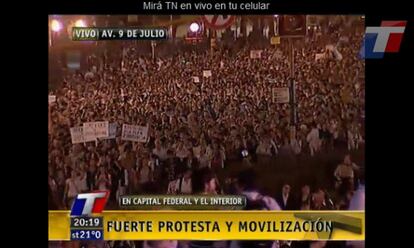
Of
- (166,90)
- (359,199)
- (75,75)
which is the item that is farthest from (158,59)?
(359,199)

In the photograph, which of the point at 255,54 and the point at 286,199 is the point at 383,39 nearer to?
the point at 255,54

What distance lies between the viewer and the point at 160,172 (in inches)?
113

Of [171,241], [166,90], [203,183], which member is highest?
[166,90]

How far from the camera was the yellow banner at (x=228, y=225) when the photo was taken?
2820mm

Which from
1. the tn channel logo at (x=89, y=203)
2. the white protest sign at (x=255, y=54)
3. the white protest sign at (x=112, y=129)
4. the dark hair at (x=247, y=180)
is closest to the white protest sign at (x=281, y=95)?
the white protest sign at (x=255, y=54)

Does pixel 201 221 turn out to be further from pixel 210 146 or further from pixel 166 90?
pixel 166 90

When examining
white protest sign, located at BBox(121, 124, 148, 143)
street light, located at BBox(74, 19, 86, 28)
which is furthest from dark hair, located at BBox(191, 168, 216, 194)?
street light, located at BBox(74, 19, 86, 28)

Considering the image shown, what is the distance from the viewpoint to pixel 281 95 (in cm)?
285

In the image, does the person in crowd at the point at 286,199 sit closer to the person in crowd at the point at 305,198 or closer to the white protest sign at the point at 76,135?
the person in crowd at the point at 305,198

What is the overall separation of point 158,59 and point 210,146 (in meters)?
0.41

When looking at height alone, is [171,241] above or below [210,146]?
below

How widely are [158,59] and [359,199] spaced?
97 cm

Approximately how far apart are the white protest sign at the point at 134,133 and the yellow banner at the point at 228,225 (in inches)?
11.6

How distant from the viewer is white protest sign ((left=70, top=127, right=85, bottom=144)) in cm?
287
